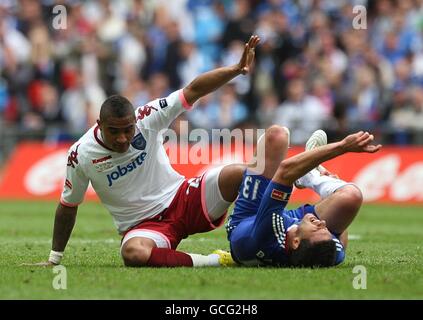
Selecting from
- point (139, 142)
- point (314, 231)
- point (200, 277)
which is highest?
point (139, 142)

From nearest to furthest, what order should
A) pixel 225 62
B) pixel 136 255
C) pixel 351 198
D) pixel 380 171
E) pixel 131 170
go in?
pixel 351 198 → pixel 136 255 → pixel 131 170 → pixel 380 171 → pixel 225 62

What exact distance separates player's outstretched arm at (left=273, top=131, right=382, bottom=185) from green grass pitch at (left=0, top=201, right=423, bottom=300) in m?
0.89

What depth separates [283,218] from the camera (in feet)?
31.0

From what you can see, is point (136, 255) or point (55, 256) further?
point (55, 256)

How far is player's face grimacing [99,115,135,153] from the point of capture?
31.5ft

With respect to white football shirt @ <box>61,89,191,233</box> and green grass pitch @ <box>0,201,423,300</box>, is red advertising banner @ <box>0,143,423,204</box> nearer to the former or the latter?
green grass pitch @ <box>0,201,423,300</box>

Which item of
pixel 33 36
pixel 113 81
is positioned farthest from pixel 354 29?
pixel 33 36

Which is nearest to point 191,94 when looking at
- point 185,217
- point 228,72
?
point 228,72

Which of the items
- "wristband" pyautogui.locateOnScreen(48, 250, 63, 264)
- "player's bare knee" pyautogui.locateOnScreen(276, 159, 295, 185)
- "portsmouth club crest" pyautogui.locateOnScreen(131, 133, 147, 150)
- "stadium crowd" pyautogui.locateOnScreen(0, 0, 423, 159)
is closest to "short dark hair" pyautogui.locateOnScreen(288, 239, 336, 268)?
"player's bare knee" pyautogui.locateOnScreen(276, 159, 295, 185)

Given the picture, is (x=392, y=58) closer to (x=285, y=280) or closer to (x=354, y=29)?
(x=354, y=29)

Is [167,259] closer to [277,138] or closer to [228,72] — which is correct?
[277,138]

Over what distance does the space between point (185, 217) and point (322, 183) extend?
4.65ft

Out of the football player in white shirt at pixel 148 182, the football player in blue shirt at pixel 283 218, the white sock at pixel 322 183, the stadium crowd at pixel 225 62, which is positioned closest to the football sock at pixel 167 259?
the football player in white shirt at pixel 148 182

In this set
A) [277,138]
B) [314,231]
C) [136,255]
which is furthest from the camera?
[136,255]
